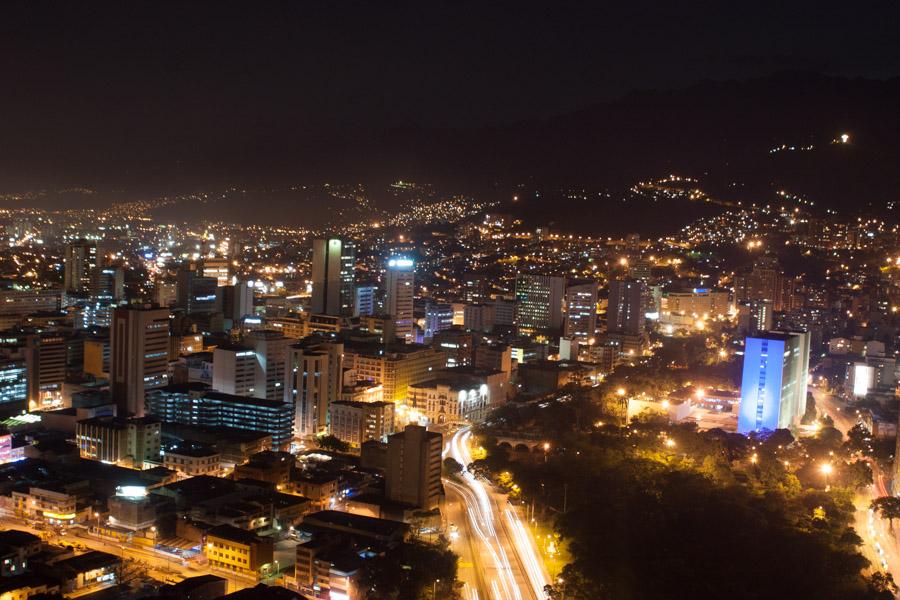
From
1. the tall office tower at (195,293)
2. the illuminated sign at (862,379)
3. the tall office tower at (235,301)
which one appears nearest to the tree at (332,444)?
the illuminated sign at (862,379)

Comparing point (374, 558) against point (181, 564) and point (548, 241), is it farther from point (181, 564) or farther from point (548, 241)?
point (548, 241)

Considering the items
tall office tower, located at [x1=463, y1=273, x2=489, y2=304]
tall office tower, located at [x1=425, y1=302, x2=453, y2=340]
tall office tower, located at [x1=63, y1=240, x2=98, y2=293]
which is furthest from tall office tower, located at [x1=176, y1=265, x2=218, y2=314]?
tall office tower, located at [x1=463, y1=273, x2=489, y2=304]

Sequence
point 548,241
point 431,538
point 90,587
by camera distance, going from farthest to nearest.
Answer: point 548,241, point 431,538, point 90,587

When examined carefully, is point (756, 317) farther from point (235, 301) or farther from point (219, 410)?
point (219, 410)

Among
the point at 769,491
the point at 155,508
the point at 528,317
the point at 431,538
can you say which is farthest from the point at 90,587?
the point at 528,317

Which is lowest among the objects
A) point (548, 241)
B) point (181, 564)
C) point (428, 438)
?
point (181, 564)

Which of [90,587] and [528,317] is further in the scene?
[528,317]

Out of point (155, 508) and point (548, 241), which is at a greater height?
point (548, 241)
